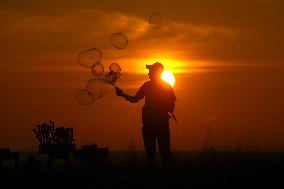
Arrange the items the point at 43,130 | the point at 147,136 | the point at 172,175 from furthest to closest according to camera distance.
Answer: the point at 43,130 → the point at 147,136 → the point at 172,175

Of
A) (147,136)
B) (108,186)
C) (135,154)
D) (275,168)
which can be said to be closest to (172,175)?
(108,186)

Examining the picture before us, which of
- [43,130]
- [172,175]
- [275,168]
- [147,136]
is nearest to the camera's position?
[172,175]

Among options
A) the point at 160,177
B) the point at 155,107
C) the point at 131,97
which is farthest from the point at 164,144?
the point at 160,177

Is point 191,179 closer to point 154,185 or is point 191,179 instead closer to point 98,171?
point 154,185

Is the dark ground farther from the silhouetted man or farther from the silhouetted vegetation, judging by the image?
the silhouetted man

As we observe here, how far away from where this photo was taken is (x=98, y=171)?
791 inches

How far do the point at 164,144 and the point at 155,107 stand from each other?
4.16 ft

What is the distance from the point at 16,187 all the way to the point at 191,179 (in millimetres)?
4247

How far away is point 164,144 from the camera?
74.9 ft

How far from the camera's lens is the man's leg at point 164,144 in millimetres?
22641

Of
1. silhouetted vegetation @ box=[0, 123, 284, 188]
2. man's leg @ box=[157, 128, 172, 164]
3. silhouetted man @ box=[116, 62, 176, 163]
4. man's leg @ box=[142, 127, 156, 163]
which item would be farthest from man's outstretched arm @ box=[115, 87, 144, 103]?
silhouetted vegetation @ box=[0, 123, 284, 188]

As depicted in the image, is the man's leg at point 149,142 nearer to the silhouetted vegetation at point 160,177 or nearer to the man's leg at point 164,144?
the man's leg at point 164,144

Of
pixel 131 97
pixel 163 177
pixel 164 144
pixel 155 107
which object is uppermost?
pixel 131 97

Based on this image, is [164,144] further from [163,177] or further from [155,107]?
[163,177]
